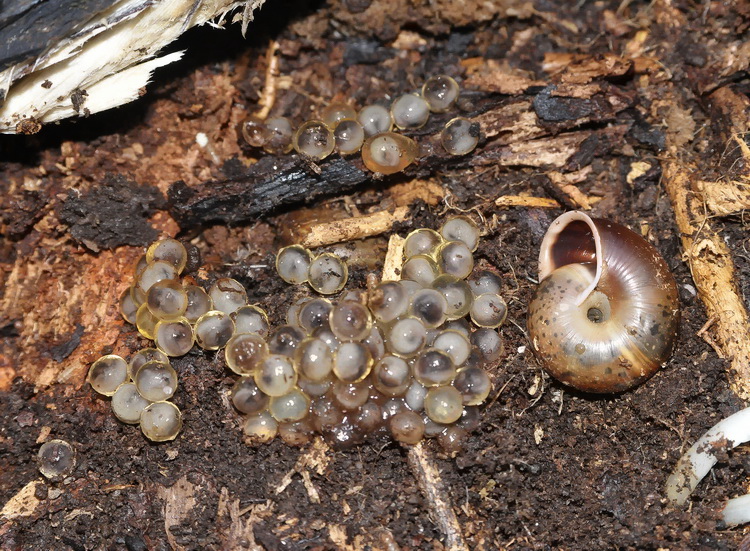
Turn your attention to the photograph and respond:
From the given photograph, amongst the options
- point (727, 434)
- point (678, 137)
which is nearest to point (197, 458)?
point (727, 434)

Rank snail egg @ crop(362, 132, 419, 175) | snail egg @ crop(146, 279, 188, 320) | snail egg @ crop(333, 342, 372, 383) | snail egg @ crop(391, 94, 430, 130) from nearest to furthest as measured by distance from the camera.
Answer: snail egg @ crop(333, 342, 372, 383), snail egg @ crop(146, 279, 188, 320), snail egg @ crop(362, 132, 419, 175), snail egg @ crop(391, 94, 430, 130)

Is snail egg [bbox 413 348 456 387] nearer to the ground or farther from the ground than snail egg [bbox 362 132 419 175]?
nearer to the ground

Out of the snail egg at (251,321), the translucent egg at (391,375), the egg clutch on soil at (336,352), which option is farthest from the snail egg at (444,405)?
the snail egg at (251,321)

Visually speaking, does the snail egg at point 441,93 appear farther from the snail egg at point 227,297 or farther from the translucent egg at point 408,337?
the snail egg at point 227,297

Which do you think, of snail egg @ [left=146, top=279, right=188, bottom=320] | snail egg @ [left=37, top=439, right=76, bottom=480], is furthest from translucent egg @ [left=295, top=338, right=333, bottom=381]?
snail egg @ [left=37, top=439, right=76, bottom=480]

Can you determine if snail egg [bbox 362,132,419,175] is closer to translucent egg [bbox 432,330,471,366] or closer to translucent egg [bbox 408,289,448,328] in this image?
translucent egg [bbox 408,289,448,328]

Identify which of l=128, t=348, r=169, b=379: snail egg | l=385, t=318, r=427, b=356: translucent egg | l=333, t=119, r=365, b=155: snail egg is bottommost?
l=385, t=318, r=427, b=356: translucent egg

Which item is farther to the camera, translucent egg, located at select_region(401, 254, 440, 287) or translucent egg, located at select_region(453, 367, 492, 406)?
translucent egg, located at select_region(401, 254, 440, 287)
